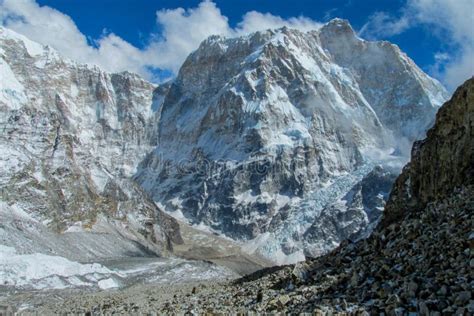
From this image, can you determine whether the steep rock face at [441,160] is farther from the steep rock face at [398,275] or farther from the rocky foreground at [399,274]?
the steep rock face at [398,275]

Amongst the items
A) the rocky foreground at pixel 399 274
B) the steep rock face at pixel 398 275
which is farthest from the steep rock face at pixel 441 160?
the steep rock face at pixel 398 275

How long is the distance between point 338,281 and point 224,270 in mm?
174256

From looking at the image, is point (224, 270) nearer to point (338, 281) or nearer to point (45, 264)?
point (45, 264)

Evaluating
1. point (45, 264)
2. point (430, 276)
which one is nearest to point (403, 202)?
point (430, 276)

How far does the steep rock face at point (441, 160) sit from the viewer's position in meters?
40.8

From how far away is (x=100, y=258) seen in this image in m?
200

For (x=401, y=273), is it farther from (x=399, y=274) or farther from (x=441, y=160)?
(x=441, y=160)

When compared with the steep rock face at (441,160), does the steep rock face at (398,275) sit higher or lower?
lower

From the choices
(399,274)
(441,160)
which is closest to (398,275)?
(399,274)

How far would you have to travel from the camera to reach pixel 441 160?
45906 millimetres

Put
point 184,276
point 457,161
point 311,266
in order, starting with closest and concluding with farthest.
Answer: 1. point 311,266
2. point 457,161
3. point 184,276

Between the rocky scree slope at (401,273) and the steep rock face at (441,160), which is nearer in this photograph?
the rocky scree slope at (401,273)

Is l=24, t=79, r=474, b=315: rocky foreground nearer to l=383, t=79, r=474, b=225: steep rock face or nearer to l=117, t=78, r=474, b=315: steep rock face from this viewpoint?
l=117, t=78, r=474, b=315: steep rock face

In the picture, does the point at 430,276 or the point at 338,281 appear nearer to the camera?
the point at 430,276
